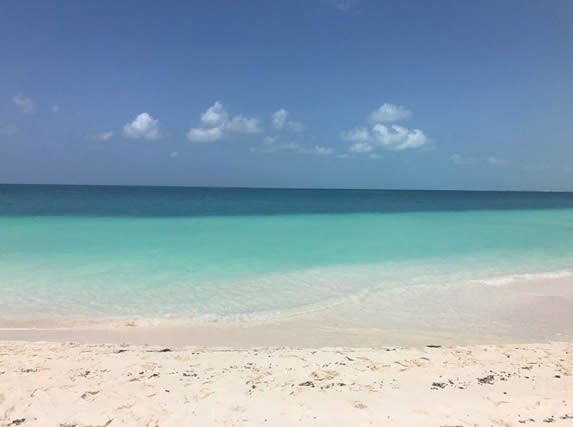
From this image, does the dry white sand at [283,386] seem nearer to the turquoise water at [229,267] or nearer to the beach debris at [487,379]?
the beach debris at [487,379]

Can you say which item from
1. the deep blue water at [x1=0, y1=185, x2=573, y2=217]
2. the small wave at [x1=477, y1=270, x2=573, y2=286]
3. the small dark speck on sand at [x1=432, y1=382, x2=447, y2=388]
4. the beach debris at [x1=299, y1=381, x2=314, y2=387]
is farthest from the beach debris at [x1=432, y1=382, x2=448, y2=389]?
the deep blue water at [x1=0, y1=185, x2=573, y2=217]

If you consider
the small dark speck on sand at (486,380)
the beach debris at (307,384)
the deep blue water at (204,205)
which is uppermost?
the deep blue water at (204,205)

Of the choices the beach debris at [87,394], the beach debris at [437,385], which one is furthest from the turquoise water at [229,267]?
the beach debris at [437,385]

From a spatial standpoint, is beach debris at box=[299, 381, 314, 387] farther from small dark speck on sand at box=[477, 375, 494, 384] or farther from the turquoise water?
the turquoise water

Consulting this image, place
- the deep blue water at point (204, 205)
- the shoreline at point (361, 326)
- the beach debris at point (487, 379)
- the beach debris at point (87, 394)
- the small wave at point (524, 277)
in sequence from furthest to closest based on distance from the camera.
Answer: the deep blue water at point (204, 205) → the small wave at point (524, 277) → the shoreline at point (361, 326) → the beach debris at point (487, 379) → the beach debris at point (87, 394)

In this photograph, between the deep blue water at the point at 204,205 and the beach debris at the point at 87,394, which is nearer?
the beach debris at the point at 87,394

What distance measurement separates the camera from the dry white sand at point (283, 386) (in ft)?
10.9

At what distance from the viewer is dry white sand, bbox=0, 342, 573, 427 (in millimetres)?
3324

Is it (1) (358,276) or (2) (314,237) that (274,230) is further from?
(1) (358,276)

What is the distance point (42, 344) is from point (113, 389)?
1959 mm

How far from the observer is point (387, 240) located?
16.0 metres

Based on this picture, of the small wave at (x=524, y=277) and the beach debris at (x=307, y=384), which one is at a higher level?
the small wave at (x=524, y=277)

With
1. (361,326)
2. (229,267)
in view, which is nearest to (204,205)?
(229,267)

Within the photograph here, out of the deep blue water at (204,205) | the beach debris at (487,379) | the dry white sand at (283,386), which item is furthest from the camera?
the deep blue water at (204,205)
